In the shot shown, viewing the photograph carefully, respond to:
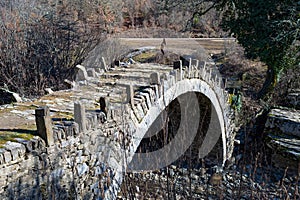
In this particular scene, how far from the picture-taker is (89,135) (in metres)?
3.67

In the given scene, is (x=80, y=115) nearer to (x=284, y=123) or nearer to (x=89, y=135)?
(x=89, y=135)

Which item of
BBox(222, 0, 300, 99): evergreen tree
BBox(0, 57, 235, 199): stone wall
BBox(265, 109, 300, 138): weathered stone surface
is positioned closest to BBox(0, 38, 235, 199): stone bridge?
BBox(0, 57, 235, 199): stone wall

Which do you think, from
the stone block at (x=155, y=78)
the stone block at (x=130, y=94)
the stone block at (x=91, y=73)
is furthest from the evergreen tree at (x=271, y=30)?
the stone block at (x=130, y=94)

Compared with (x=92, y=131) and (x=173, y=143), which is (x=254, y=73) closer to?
(x=173, y=143)

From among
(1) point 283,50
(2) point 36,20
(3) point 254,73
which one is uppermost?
(2) point 36,20

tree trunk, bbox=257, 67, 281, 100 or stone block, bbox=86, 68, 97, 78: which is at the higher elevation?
stone block, bbox=86, 68, 97, 78

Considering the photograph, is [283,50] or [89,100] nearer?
[89,100]

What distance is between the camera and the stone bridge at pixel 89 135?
9.28 feet

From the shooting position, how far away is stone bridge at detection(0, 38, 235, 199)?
2.83 m

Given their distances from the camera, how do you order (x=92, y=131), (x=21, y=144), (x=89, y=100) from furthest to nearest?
(x=89, y=100)
(x=92, y=131)
(x=21, y=144)

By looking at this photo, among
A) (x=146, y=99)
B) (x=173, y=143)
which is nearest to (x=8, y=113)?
(x=146, y=99)

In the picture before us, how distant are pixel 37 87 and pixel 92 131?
6.42m

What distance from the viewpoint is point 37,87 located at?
939 cm

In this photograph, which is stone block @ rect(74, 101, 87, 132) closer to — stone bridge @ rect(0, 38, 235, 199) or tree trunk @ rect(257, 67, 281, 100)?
stone bridge @ rect(0, 38, 235, 199)
